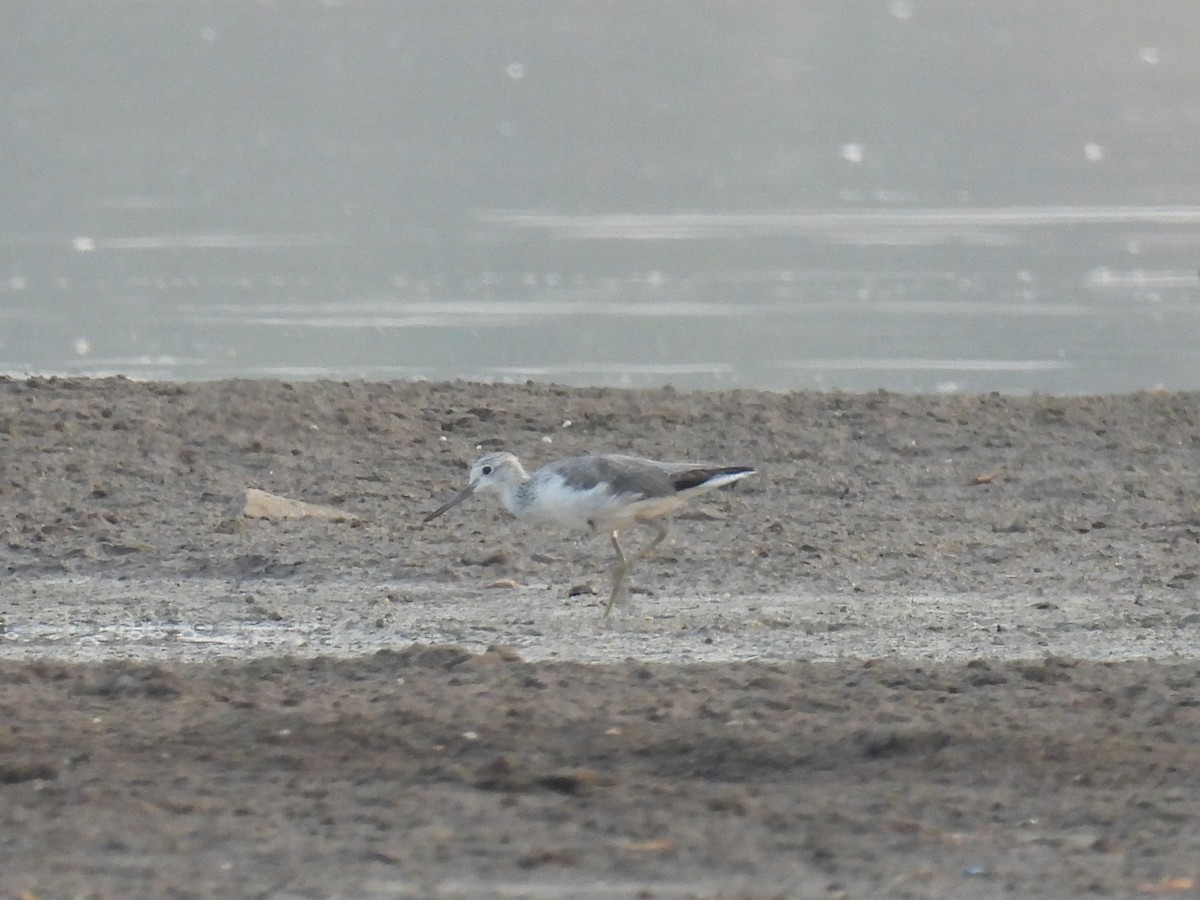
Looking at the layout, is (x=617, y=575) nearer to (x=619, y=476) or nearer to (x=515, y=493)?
(x=619, y=476)

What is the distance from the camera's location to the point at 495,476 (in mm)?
10289

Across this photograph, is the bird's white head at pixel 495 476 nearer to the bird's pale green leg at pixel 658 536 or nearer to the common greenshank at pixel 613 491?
the common greenshank at pixel 613 491

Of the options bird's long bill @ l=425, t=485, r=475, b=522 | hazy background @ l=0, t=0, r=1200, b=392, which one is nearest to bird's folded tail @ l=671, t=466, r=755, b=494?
bird's long bill @ l=425, t=485, r=475, b=522

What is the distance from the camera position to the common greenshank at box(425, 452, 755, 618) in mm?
9664

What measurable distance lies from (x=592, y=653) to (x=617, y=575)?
100 cm

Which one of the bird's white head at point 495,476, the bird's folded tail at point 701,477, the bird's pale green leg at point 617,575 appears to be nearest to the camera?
the bird's pale green leg at point 617,575

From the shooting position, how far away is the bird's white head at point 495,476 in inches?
402

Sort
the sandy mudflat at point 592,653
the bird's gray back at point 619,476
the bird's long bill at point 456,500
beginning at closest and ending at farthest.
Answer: the sandy mudflat at point 592,653
the bird's gray back at point 619,476
the bird's long bill at point 456,500

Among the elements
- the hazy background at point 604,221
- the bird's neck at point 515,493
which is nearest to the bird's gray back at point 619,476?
the bird's neck at point 515,493

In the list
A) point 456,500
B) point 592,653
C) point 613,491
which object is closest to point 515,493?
point 456,500

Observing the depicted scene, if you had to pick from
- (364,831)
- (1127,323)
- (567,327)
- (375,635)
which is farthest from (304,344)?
(364,831)

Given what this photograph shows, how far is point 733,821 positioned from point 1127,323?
44.0 feet

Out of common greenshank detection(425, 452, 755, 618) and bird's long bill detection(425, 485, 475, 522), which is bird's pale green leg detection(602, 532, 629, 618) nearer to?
common greenshank detection(425, 452, 755, 618)

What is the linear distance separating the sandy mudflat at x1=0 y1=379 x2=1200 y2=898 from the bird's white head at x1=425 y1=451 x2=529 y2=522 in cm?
25
